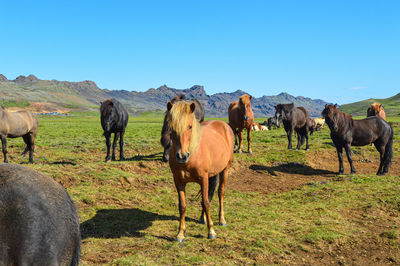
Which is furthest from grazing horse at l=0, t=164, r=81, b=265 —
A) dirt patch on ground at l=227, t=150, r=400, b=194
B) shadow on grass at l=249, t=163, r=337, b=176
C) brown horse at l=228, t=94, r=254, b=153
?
brown horse at l=228, t=94, r=254, b=153

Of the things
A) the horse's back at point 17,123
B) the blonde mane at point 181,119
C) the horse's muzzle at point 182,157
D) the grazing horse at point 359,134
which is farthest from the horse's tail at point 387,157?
the horse's back at point 17,123

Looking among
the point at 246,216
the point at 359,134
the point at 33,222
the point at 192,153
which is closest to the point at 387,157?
the point at 359,134

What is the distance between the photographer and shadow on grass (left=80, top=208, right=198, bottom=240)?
20.0 ft

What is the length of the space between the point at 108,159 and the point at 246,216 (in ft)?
24.8

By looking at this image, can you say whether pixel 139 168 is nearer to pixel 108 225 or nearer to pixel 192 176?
pixel 108 225

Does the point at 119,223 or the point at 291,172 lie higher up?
the point at 291,172

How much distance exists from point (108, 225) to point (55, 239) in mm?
4940

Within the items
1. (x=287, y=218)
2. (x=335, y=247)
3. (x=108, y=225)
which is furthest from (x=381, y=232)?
(x=108, y=225)

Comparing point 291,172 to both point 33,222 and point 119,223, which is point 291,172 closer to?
point 119,223

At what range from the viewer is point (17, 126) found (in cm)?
1277

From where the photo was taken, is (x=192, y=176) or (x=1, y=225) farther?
(x=192, y=176)

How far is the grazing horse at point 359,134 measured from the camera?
12.1 meters

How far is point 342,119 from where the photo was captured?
12156 mm

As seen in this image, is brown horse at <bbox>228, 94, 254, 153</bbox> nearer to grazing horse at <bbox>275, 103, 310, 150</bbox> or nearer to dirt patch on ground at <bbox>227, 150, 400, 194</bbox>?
dirt patch on ground at <bbox>227, 150, 400, 194</bbox>
